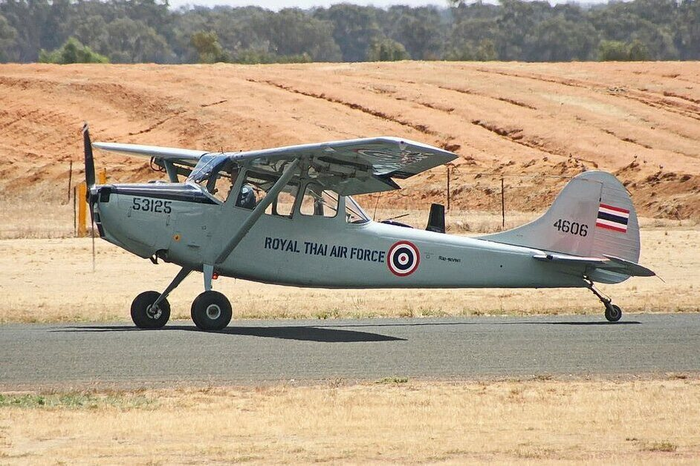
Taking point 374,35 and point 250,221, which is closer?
point 250,221

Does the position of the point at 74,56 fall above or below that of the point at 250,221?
below

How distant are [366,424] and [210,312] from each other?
258 inches

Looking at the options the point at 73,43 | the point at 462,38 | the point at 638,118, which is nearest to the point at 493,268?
the point at 638,118

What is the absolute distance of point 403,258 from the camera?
695 inches

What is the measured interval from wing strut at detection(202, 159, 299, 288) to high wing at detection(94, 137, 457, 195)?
8.8 inches

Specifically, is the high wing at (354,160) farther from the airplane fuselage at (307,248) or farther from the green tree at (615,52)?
the green tree at (615,52)

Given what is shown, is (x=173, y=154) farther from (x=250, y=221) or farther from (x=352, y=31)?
(x=352, y=31)

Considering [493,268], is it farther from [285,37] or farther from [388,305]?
[285,37]

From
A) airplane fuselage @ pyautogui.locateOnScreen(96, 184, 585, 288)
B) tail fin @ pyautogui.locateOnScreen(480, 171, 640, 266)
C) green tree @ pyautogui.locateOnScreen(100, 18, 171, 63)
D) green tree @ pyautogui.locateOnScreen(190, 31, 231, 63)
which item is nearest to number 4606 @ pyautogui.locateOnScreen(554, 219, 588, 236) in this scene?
tail fin @ pyautogui.locateOnScreen(480, 171, 640, 266)

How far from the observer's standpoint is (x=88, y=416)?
35.7 feet

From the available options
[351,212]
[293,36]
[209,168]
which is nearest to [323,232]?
[351,212]

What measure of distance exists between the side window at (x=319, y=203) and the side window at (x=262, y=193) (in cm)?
19

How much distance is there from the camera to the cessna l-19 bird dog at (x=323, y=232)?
16.6 meters

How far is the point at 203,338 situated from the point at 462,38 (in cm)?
15188
